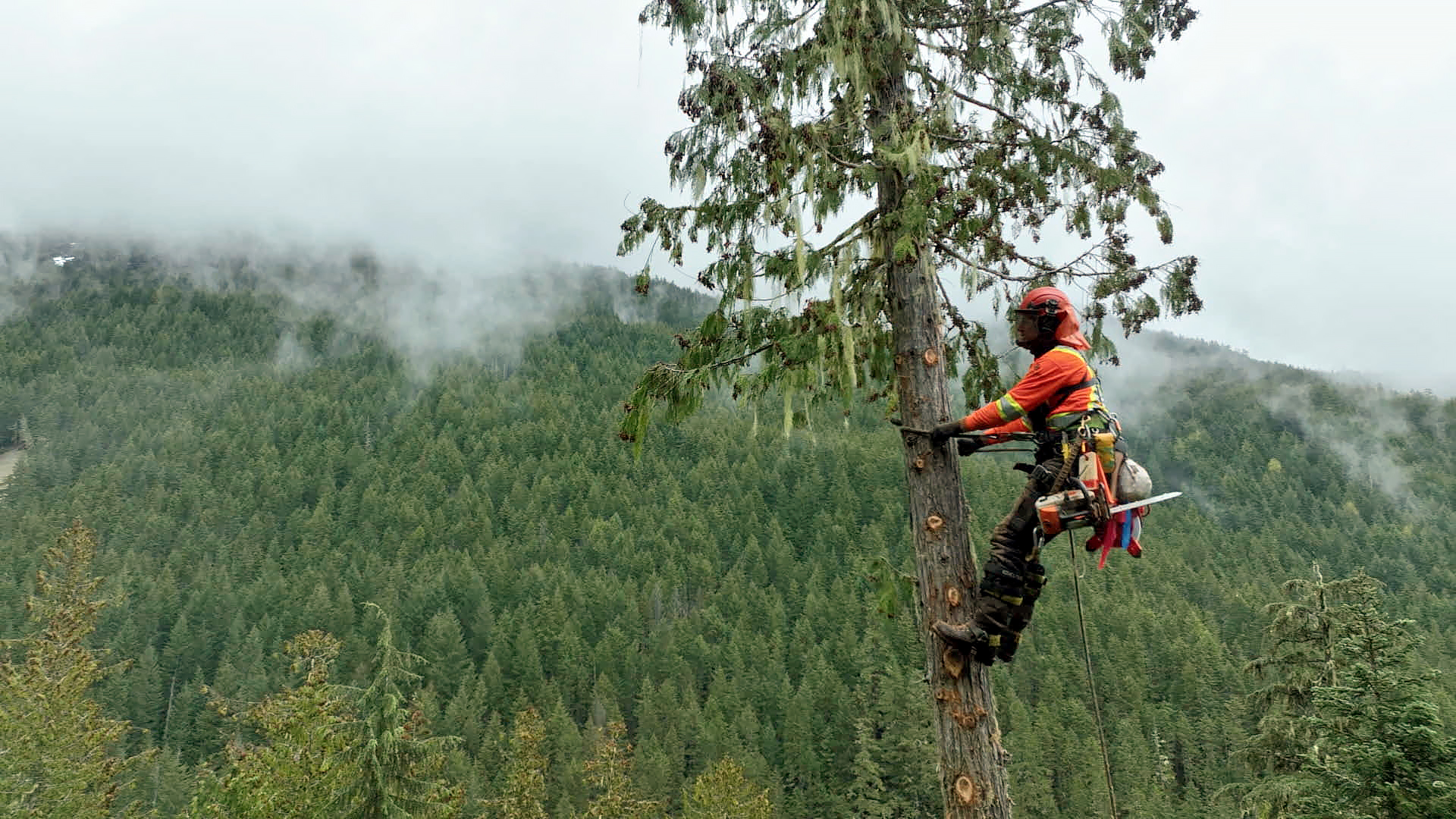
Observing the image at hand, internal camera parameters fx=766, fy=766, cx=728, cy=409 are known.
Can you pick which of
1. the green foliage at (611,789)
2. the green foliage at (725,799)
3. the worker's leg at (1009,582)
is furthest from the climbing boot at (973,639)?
the green foliage at (725,799)

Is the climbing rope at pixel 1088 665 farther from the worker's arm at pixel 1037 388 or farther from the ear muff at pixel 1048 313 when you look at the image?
the ear muff at pixel 1048 313

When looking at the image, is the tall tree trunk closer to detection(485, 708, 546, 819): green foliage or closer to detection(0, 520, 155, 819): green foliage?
detection(0, 520, 155, 819): green foliage

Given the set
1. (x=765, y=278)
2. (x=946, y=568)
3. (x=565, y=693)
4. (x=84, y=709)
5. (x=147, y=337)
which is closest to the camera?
(x=946, y=568)

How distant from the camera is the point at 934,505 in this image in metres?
4.62

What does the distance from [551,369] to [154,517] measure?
83.6m

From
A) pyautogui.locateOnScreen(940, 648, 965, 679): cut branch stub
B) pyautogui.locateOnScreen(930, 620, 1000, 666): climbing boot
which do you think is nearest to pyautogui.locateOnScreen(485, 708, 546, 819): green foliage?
pyautogui.locateOnScreen(940, 648, 965, 679): cut branch stub

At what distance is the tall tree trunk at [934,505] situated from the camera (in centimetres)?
423

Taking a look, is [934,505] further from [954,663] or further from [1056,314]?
[1056,314]

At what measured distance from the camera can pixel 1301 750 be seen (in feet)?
44.8

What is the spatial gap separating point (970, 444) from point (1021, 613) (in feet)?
3.43

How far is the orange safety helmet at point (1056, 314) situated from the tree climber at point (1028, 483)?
8cm

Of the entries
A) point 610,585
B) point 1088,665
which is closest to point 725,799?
point 1088,665

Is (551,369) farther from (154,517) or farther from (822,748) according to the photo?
(822,748)

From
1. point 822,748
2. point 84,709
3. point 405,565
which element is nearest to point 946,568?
point 84,709
